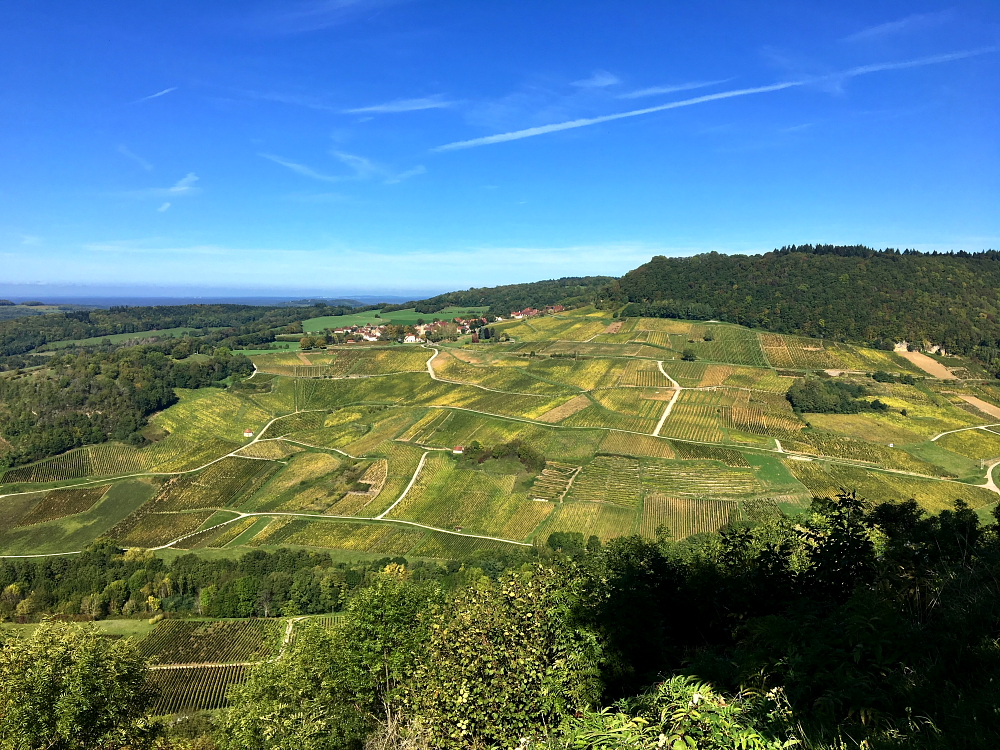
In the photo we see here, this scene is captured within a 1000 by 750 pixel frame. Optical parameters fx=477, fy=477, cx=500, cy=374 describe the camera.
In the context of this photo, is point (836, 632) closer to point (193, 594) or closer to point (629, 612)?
point (629, 612)

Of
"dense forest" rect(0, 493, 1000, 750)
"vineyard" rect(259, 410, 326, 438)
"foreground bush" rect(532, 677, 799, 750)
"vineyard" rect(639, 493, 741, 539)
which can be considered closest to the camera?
"foreground bush" rect(532, 677, 799, 750)

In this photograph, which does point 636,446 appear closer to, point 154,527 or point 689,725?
point 154,527

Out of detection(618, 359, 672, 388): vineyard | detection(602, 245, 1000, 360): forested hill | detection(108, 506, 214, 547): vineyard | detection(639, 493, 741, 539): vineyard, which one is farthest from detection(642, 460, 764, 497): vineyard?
detection(602, 245, 1000, 360): forested hill

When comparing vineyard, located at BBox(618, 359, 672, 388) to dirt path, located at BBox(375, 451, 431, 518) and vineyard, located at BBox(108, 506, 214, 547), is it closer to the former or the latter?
dirt path, located at BBox(375, 451, 431, 518)

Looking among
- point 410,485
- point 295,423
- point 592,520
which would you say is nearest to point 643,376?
point 592,520

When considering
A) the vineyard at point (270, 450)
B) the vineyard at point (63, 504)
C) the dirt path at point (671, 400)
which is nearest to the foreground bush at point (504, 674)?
the dirt path at point (671, 400)
